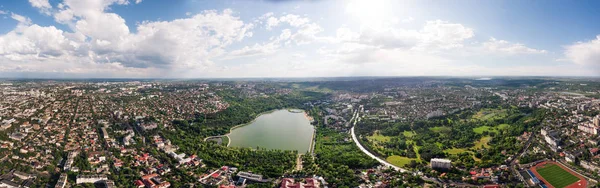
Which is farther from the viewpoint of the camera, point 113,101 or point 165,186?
point 113,101

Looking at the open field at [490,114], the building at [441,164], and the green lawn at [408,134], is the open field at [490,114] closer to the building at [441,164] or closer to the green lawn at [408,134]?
the green lawn at [408,134]

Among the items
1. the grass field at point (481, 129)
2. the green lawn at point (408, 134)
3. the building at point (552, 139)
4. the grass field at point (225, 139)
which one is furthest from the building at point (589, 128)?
the grass field at point (225, 139)

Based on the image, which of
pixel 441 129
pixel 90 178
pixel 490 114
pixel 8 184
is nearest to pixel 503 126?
pixel 441 129

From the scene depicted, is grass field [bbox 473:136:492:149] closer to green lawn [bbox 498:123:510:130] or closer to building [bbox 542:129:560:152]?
building [bbox 542:129:560:152]

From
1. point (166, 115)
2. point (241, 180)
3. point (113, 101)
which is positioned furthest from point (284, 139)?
point (113, 101)

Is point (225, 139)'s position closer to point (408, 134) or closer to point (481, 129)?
point (408, 134)

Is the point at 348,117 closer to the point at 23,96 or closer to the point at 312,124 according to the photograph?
the point at 312,124
